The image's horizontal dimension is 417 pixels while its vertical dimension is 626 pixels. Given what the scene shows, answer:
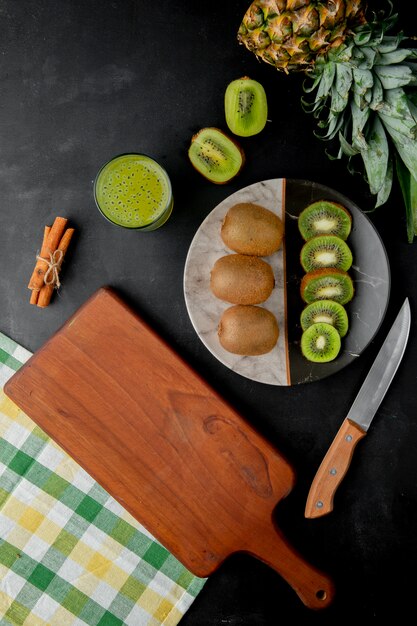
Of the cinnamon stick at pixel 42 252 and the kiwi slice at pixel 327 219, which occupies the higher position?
the kiwi slice at pixel 327 219

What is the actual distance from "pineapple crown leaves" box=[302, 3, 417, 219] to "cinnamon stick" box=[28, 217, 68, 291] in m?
0.75

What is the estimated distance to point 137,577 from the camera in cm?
149

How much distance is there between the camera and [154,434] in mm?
1444

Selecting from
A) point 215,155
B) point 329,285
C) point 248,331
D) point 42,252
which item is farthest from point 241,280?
point 42,252

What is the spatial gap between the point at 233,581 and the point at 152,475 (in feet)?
1.26

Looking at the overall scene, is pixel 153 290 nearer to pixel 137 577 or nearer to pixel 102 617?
pixel 137 577

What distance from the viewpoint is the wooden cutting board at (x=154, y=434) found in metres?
1.43

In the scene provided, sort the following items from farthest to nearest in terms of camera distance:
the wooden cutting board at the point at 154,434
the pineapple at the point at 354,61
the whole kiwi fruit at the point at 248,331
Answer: the wooden cutting board at the point at 154,434
the whole kiwi fruit at the point at 248,331
the pineapple at the point at 354,61

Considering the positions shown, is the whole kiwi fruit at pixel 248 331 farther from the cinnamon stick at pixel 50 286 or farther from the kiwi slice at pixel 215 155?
the cinnamon stick at pixel 50 286

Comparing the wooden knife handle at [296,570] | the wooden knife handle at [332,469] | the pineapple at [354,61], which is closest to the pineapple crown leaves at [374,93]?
the pineapple at [354,61]

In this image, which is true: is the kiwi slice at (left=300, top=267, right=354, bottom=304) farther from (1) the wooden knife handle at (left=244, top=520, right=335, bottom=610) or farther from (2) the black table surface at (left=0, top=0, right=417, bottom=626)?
(1) the wooden knife handle at (left=244, top=520, right=335, bottom=610)

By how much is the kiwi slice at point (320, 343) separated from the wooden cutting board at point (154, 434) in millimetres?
260

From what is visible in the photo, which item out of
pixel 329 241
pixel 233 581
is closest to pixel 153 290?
pixel 329 241

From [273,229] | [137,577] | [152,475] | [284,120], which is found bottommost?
[137,577]
